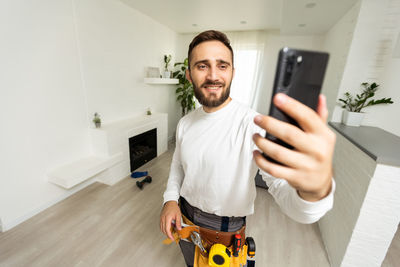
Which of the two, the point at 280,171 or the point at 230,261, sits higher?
the point at 280,171

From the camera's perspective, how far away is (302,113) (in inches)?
10.3

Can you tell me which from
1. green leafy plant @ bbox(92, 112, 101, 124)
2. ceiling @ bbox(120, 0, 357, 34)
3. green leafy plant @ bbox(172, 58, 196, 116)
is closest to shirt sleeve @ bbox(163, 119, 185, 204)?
green leafy plant @ bbox(92, 112, 101, 124)

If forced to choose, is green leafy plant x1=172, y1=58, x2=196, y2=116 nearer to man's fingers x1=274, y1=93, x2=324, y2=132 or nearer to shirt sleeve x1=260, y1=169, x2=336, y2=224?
shirt sleeve x1=260, y1=169, x2=336, y2=224

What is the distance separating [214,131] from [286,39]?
3731 millimetres

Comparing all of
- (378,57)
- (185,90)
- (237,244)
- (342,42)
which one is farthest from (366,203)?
(185,90)

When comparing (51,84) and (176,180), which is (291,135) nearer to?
(176,180)

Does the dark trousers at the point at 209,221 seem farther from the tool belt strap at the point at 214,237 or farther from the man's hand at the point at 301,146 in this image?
the man's hand at the point at 301,146

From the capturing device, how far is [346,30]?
6.61 ft

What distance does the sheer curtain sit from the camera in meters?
3.54

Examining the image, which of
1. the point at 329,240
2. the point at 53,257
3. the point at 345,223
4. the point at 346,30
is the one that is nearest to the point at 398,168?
the point at 345,223

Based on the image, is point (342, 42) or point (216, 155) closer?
point (216, 155)

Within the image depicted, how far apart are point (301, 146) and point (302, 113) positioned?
5 centimetres

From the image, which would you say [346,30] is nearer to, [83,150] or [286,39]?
[286,39]

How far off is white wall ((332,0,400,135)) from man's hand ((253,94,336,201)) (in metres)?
2.13
